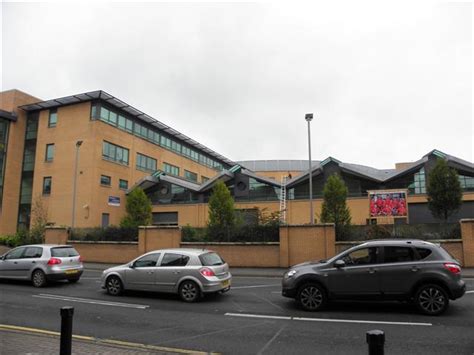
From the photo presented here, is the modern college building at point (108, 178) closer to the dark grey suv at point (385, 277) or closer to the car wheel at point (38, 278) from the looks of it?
the car wheel at point (38, 278)

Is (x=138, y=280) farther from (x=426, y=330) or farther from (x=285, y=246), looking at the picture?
(x=285, y=246)

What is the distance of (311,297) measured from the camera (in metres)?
9.41

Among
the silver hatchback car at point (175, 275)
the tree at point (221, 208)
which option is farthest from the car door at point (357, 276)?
the tree at point (221, 208)

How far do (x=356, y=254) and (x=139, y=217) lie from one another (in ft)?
95.6

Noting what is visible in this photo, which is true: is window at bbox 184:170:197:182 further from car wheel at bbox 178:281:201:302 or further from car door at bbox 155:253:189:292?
car wheel at bbox 178:281:201:302

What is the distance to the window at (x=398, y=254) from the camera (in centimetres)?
917

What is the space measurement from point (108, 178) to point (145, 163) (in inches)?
285

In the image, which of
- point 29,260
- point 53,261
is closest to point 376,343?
point 53,261

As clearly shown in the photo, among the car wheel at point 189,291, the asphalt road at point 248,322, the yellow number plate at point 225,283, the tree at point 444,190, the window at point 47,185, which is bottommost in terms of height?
the asphalt road at point 248,322

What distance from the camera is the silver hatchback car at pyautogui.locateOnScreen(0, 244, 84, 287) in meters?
14.0

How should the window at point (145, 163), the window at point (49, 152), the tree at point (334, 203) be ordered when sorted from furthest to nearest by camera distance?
the window at point (145, 163) < the window at point (49, 152) < the tree at point (334, 203)

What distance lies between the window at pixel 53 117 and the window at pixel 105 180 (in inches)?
321

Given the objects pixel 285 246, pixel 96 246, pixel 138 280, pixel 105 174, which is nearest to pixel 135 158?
pixel 105 174

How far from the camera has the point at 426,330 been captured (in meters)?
7.49
